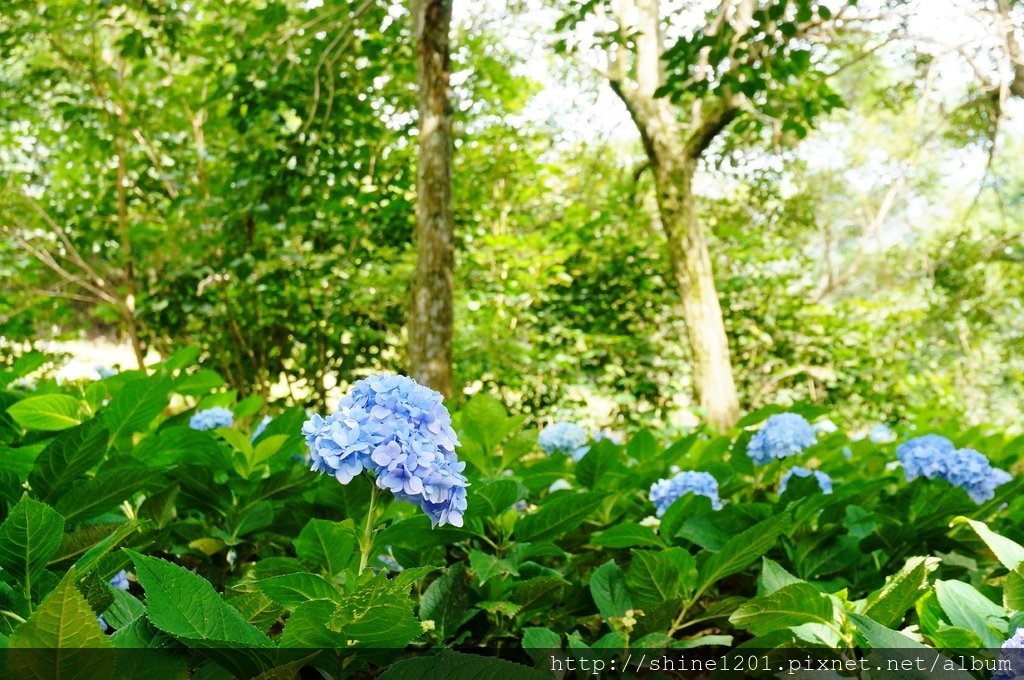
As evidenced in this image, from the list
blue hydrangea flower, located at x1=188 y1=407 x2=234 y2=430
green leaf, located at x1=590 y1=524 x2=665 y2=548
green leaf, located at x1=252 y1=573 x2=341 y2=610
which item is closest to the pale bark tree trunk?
blue hydrangea flower, located at x1=188 y1=407 x2=234 y2=430

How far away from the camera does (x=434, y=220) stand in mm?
2939

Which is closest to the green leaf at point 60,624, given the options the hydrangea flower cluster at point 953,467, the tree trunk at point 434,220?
the hydrangea flower cluster at point 953,467

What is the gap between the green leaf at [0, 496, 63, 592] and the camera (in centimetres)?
72

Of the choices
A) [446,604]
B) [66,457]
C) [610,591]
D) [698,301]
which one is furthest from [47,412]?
[698,301]

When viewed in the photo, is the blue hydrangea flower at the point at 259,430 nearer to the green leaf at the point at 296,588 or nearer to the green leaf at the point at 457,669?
the green leaf at the point at 296,588

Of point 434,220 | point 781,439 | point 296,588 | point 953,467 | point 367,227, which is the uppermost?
point 367,227

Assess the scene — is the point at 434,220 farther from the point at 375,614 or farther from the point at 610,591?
the point at 375,614

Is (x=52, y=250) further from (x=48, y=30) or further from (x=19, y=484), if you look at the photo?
(x=19, y=484)

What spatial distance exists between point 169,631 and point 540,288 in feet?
19.1

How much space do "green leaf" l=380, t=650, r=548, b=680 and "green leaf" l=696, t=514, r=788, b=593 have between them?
0.50 metres

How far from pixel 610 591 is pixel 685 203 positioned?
464 centimetres

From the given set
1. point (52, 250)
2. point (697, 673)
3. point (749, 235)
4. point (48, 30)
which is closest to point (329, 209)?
point (48, 30)

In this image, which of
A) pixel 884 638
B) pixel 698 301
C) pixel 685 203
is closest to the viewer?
pixel 884 638

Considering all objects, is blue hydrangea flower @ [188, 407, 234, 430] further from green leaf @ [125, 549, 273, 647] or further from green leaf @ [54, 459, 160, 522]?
green leaf @ [125, 549, 273, 647]
